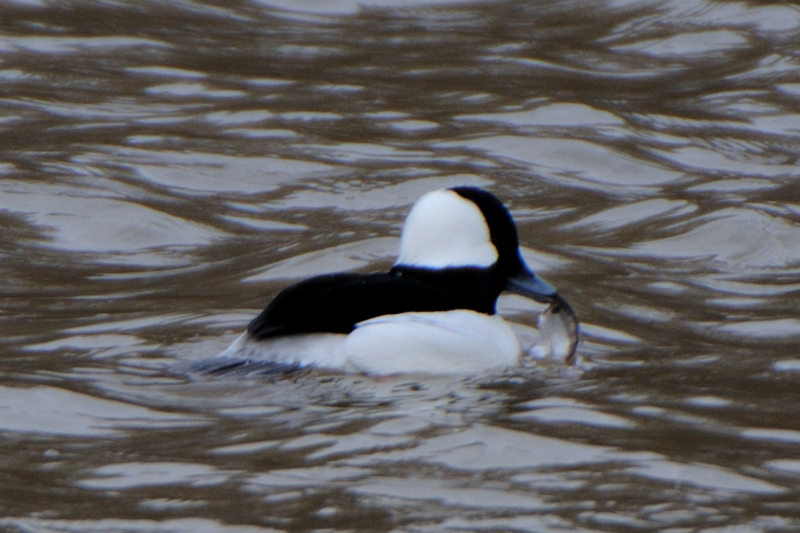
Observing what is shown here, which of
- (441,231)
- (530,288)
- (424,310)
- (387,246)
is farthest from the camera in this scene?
(387,246)

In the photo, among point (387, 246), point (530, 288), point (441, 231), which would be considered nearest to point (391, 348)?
point (441, 231)

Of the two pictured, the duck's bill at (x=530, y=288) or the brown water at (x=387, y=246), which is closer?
the brown water at (x=387, y=246)

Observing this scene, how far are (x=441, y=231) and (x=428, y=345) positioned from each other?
1.87 ft

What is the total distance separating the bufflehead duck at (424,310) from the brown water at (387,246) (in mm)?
112

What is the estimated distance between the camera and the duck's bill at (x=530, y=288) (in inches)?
252

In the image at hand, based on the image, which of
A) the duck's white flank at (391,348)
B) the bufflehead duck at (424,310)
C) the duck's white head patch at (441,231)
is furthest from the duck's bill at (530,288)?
the duck's white flank at (391,348)

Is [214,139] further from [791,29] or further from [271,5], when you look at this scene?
[791,29]

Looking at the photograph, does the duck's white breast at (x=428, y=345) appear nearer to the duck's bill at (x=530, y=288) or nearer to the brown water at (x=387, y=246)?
the brown water at (x=387, y=246)

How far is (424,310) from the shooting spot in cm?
602

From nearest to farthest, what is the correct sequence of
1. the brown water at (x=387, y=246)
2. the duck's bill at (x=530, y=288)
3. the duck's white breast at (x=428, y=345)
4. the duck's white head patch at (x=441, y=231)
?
the brown water at (x=387, y=246) → the duck's white breast at (x=428, y=345) → the duck's white head patch at (x=441, y=231) → the duck's bill at (x=530, y=288)

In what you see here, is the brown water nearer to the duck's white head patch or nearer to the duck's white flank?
the duck's white flank

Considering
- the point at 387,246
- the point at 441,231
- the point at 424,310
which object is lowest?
the point at 387,246

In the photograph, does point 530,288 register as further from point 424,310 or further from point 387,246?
point 387,246

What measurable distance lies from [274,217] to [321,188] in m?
0.59
